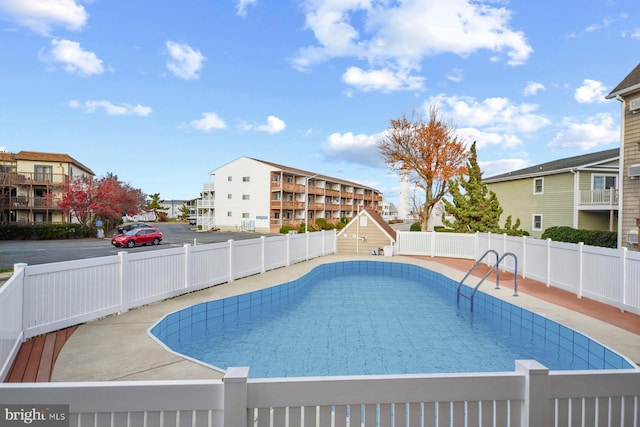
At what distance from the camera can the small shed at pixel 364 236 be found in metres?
22.0

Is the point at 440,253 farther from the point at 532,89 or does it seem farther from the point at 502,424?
the point at 502,424

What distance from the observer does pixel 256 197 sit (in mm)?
49031

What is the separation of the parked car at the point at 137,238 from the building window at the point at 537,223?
2993cm

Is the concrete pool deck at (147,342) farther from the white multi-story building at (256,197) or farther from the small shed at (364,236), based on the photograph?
the white multi-story building at (256,197)

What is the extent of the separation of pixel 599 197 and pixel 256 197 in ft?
123

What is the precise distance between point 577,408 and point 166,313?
7640 mm

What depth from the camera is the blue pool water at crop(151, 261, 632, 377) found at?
660cm

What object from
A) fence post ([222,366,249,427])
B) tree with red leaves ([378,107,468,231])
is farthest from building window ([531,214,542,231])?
fence post ([222,366,249,427])

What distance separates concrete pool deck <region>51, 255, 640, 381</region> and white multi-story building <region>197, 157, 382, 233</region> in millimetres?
36327

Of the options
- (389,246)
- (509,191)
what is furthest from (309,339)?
(509,191)

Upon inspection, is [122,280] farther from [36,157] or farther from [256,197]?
[36,157]

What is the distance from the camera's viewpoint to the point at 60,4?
12.5 m

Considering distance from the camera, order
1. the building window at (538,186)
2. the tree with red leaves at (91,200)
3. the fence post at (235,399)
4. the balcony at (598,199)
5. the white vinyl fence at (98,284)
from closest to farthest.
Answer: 1. the fence post at (235,399)
2. the white vinyl fence at (98,284)
3. the balcony at (598,199)
4. the building window at (538,186)
5. the tree with red leaves at (91,200)

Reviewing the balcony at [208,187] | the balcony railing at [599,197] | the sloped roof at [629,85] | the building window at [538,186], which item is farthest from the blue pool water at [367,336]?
the balcony at [208,187]
